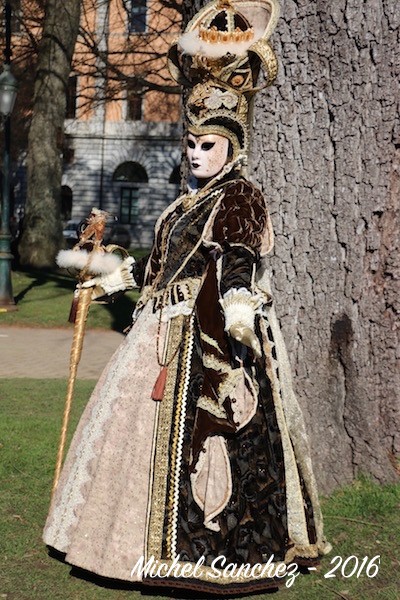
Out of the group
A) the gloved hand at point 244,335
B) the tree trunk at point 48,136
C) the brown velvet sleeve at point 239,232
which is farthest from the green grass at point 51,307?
the gloved hand at point 244,335

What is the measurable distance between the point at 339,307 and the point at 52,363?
6279mm

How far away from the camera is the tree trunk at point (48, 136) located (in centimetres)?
1975

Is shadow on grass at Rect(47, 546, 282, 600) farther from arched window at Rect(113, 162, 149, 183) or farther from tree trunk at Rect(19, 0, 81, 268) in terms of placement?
arched window at Rect(113, 162, 149, 183)

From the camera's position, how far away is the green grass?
1358 centimetres

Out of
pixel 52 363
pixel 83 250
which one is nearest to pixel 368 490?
pixel 83 250

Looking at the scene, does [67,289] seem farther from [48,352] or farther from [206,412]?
[206,412]

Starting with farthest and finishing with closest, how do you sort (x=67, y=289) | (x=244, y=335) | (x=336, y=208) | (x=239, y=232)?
(x=67, y=289) → (x=336, y=208) → (x=239, y=232) → (x=244, y=335)

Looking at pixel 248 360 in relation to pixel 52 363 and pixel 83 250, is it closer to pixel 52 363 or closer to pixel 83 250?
pixel 83 250

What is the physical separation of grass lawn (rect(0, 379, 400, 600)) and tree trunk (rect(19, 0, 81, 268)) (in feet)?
46.0

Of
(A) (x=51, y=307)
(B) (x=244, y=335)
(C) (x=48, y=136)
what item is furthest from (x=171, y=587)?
(C) (x=48, y=136)

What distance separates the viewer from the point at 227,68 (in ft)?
12.3

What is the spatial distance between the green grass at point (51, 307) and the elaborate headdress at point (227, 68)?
9.41 metres

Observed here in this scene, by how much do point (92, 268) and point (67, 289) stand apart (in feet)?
41.6

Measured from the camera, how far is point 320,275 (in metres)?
4.73
